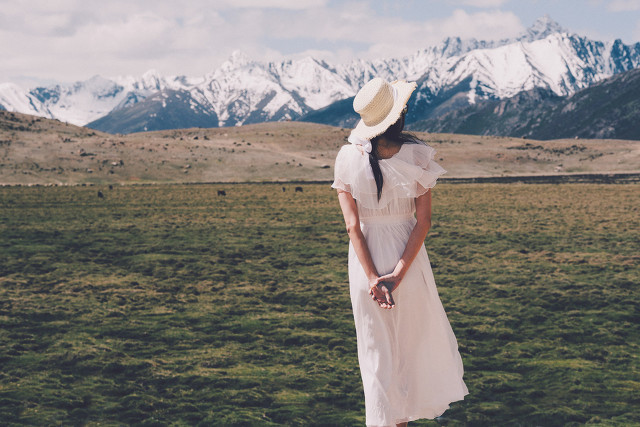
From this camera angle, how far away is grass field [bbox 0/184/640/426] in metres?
8.11

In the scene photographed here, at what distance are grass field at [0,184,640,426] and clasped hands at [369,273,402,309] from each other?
277 centimetres

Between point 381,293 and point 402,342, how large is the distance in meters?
0.58

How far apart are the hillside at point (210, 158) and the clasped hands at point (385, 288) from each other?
2988 inches

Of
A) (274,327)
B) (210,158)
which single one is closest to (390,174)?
(274,327)

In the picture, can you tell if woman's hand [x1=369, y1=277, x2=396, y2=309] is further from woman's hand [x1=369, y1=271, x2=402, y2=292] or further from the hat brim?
the hat brim

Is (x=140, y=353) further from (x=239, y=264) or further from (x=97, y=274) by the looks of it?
(x=239, y=264)

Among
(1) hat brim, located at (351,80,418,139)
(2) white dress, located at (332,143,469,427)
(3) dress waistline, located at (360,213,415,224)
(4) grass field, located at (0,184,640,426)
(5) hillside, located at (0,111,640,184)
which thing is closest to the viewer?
(1) hat brim, located at (351,80,418,139)

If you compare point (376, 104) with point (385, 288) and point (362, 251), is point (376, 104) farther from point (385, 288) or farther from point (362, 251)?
point (385, 288)

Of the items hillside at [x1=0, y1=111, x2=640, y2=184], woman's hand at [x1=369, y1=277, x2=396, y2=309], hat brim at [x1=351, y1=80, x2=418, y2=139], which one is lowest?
woman's hand at [x1=369, y1=277, x2=396, y2=309]

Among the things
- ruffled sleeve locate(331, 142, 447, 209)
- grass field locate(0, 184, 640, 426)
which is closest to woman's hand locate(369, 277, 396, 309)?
ruffled sleeve locate(331, 142, 447, 209)

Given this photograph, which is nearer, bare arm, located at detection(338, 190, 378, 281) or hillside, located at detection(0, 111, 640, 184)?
bare arm, located at detection(338, 190, 378, 281)

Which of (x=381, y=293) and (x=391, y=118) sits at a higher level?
(x=391, y=118)

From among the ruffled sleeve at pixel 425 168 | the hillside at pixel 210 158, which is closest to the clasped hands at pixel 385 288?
the ruffled sleeve at pixel 425 168

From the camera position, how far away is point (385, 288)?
17.5ft
